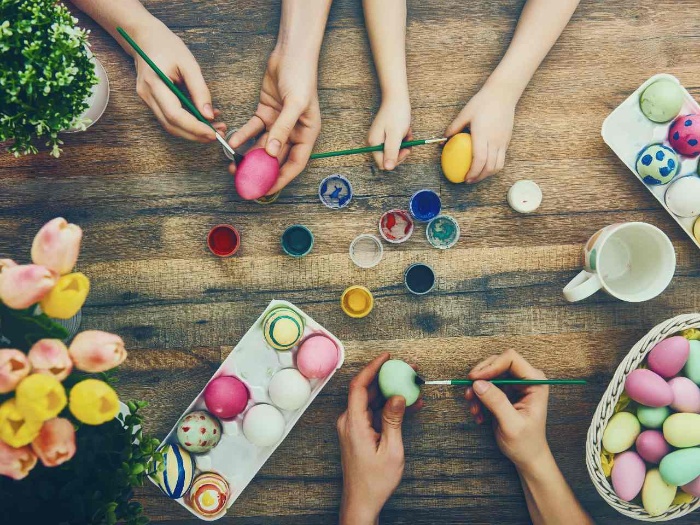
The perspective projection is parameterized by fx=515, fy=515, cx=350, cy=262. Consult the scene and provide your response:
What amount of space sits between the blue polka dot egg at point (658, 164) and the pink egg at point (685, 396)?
0.46 meters

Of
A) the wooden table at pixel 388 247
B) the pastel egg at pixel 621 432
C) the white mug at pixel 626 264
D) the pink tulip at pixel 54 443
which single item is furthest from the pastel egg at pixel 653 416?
the pink tulip at pixel 54 443

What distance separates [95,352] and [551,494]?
3.44ft

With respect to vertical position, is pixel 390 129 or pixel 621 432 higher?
pixel 390 129

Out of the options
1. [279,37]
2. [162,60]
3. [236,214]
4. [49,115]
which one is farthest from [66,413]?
[279,37]

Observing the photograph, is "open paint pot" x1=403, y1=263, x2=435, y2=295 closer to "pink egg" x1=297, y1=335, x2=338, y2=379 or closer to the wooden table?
the wooden table

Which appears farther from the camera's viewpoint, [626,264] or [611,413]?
[626,264]

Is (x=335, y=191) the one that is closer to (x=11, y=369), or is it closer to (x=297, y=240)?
(x=297, y=240)

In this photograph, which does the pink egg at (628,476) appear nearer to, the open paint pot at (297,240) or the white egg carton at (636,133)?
Result: the white egg carton at (636,133)

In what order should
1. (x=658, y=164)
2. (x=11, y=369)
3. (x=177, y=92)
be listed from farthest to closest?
1. (x=658, y=164)
2. (x=177, y=92)
3. (x=11, y=369)

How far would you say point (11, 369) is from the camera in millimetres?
594

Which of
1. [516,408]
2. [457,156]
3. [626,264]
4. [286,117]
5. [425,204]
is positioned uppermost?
[286,117]

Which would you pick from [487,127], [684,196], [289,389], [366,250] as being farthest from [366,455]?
[684,196]

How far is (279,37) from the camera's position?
1219mm

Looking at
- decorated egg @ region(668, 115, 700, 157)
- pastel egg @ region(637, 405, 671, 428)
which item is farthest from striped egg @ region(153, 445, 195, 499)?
decorated egg @ region(668, 115, 700, 157)
